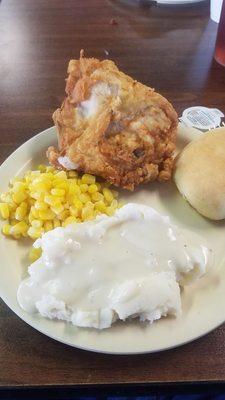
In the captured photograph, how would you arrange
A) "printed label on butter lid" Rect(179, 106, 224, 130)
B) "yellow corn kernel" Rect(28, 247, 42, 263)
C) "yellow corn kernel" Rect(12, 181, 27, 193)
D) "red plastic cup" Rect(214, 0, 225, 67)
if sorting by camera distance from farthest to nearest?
1. "red plastic cup" Rect(214, 0, 225, 67)
2. "printed label on butter lid" Rect(179, 106, 224, 130)
3. "yellow corn kernel" Rect(12, 181, 27, 193)
4. "yellow corn kernel" Rect(28, 247, 42, 263)

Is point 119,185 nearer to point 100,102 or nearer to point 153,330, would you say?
point 100,102

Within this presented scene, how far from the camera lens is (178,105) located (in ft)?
5.23

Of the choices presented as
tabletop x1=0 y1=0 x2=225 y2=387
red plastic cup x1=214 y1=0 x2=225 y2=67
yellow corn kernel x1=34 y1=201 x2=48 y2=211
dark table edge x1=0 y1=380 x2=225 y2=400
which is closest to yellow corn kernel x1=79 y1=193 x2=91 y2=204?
yellow corn kernel x1=34 y1=201 x2=48 y2=211

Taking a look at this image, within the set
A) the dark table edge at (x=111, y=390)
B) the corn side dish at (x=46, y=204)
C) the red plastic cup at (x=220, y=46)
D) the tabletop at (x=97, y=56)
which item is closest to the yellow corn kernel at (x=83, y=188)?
the corn side dish at (x=46, y=204)

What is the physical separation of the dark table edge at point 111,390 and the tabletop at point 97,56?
0.01 meters

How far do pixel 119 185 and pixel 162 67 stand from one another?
858 millimetres

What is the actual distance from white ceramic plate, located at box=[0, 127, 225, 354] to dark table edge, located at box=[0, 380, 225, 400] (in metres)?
0.08

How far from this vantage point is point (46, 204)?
3.48ft

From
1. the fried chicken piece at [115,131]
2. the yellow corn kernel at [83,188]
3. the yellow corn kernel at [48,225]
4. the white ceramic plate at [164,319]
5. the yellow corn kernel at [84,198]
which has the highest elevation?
the fried chicken piece at [115,131]

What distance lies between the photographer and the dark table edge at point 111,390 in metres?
0.82

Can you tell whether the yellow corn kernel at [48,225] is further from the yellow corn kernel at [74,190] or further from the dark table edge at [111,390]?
the dark table edge at [111,390]

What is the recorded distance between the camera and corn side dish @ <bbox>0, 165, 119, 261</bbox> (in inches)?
41.6

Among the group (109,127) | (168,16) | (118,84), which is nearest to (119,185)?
(109,127)

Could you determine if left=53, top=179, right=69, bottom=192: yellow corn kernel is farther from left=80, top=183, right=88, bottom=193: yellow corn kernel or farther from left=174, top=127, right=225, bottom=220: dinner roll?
left=174, top=127, right=225, bottom=220: dinner roll
